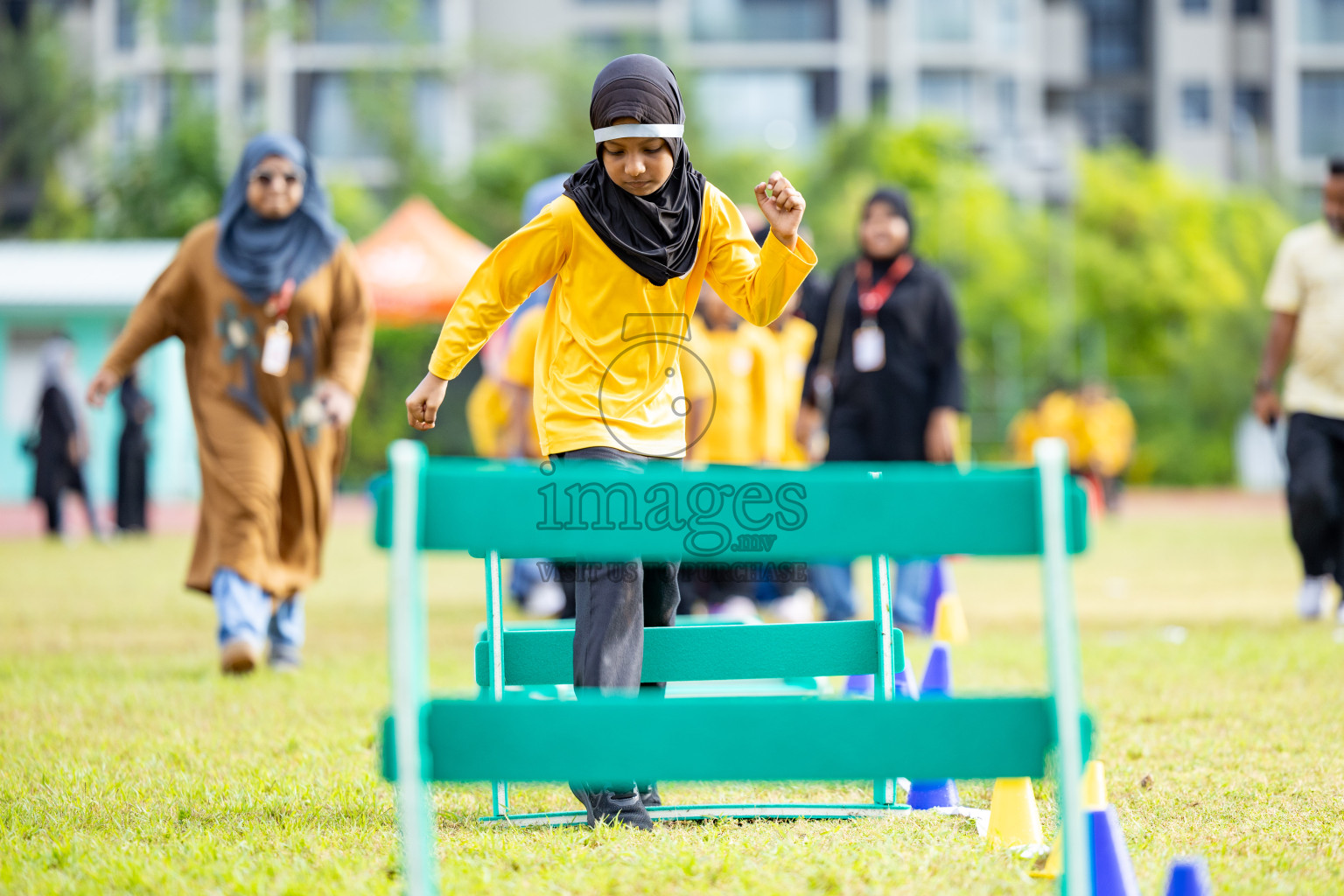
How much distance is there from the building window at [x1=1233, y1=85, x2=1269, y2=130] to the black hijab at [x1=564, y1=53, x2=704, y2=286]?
4613cm

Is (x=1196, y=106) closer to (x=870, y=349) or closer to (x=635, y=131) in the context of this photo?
(x=870, y=349)

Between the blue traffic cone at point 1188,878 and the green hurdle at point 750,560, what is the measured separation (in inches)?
15.2

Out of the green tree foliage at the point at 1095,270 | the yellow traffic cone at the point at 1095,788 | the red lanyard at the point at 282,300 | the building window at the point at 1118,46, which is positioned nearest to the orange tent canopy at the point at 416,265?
the red lanyard at the point at 282,300

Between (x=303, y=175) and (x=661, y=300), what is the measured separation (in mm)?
3537

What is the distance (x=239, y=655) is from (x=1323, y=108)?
45356 mm

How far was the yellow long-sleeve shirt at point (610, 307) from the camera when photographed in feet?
12.0

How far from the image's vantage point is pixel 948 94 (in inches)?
1768

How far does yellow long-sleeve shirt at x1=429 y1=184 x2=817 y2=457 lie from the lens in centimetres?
367

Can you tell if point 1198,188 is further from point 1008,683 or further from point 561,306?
point 561,306

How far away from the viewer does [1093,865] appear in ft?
9.49

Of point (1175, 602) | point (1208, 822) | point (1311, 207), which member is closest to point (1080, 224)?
point (1311, 207)

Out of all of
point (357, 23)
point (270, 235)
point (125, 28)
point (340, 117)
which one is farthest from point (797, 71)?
point (270, 235)

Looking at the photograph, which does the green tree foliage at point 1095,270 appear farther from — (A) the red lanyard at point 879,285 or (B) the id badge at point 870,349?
(B) the id badge at point 870,349

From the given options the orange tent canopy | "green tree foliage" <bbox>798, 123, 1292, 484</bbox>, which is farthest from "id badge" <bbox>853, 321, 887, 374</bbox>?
"green tree foliage" <bbox>798, 123, 1292, 484</bbox>
